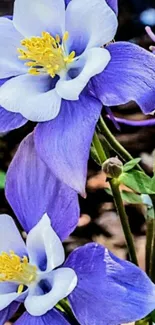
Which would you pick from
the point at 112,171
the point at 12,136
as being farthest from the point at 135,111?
the point at 112,171

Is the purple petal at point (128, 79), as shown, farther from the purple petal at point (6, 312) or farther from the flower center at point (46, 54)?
the purple petal at point (6, 312)

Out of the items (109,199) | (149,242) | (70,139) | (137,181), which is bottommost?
(109,199)

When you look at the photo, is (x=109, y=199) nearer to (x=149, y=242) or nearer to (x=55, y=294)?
(x=149, y=242)

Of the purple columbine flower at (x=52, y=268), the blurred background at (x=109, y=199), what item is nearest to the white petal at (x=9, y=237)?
the purple columbine flower at (x=52, y=268)

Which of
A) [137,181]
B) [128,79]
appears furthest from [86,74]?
[137,181]

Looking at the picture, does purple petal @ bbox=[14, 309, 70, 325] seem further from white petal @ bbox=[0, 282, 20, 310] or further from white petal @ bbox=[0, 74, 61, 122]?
white petal @ bbox=[0, 74, 61, 122]

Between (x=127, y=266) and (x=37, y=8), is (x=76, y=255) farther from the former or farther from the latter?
(x=37, y=8)
